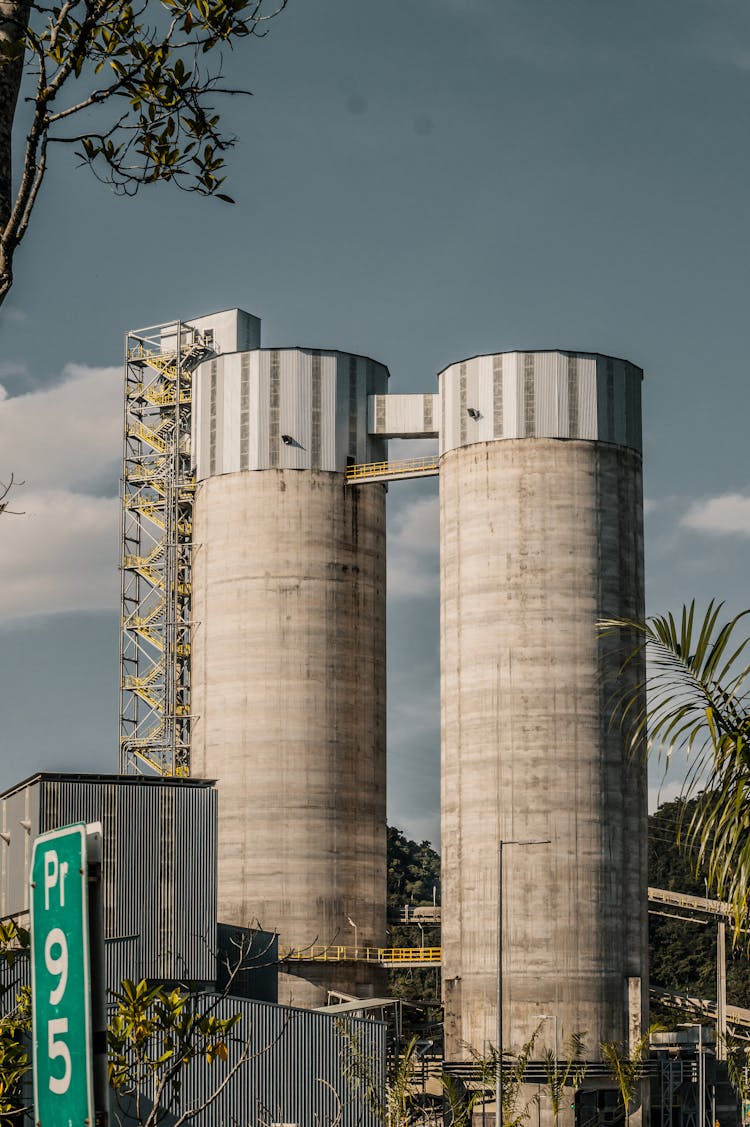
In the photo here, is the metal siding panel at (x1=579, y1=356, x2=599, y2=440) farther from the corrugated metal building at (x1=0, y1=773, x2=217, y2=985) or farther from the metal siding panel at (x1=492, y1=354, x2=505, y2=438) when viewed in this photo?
the corrugated metal building at (x1=0, y1=773, x2=217, y2=985)

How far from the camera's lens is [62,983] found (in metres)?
4.71

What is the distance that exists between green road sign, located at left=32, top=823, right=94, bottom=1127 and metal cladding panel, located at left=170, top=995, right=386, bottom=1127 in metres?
43.8

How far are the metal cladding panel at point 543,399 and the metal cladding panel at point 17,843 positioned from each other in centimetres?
2938

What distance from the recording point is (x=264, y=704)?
83.8 m

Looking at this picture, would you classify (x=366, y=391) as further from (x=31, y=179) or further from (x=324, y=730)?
(x=31, y=179)

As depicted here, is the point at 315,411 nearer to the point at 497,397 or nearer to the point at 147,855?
the point at 497,397

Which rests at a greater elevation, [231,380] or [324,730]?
[231,380]

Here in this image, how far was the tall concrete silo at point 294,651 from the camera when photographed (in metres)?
82.2

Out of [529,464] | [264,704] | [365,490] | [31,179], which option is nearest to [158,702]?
[264,704]

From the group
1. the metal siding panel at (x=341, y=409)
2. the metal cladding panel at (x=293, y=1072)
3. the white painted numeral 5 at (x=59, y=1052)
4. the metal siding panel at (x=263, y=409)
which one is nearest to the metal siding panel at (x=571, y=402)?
the metal siding panel at (x=341, y=409)

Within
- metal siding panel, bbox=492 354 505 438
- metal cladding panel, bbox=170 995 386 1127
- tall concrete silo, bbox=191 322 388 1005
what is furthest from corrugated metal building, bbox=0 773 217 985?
metal siding panel, bbox=492 354 505 438

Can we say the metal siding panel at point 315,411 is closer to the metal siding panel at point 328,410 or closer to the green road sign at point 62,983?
the metal siding panel at point 328,410

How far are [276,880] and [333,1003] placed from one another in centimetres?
620

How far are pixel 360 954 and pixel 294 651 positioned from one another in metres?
14.4
